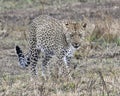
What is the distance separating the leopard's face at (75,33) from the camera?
1018cm

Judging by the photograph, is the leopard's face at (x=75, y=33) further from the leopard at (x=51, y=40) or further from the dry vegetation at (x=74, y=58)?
the dry vegetation at (x=74, y=58)

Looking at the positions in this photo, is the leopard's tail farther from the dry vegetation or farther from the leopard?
the dry vegetation

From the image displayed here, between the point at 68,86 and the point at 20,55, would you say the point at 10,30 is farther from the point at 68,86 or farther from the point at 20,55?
the point at 68,86

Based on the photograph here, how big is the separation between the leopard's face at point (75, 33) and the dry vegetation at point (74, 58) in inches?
15.3

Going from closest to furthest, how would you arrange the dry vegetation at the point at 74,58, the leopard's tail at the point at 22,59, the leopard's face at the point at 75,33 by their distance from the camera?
the dry vegetation at the point at 74,58, the leopard's face at the point at 75,33, the leopard's tail at the point at 22,59

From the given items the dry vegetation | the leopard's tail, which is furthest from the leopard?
the dry vegetation

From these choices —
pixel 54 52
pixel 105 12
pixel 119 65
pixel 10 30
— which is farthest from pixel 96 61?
pixel 105 12

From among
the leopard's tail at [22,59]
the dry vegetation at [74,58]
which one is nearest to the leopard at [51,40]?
the leopard's tail at [22,59]

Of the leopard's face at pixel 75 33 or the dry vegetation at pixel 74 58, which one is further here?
the leopard's face at pixel 75 33

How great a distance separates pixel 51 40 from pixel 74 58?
1434 mm

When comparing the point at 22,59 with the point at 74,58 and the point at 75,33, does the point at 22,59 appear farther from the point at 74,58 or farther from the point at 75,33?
the point at 74,58

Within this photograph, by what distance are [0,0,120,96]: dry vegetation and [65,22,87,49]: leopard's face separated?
1.27 feet

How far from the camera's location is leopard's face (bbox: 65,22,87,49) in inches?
401

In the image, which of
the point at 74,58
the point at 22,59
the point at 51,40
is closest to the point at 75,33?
the point at 51,40
